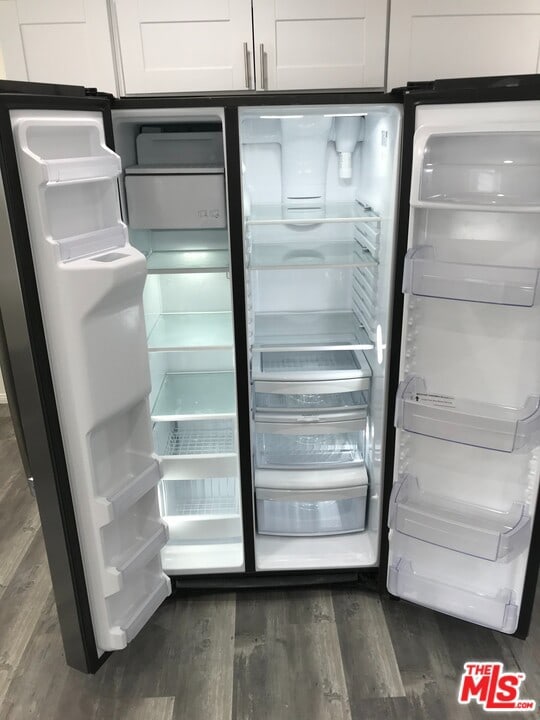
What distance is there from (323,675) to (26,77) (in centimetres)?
214

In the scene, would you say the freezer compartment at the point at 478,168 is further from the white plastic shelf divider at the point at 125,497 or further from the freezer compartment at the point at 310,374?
the white plastic shelf divider at the point at 125,497

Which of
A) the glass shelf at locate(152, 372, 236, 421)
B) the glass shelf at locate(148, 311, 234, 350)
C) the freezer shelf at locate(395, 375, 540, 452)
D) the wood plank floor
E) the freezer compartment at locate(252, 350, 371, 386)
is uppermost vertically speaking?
the glass shelf at locate(148, 311, 234, 350)

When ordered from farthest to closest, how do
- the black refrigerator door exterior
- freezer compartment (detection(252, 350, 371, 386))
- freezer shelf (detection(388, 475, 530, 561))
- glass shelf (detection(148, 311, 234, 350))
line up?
freezer compartment (detection(252, 350, 371, 386)) < glass shelf (detection(148, 311, 234, 350)) < freezer shelf (detection(388, 475, 530, 561)) < the black refrigerator door exterior

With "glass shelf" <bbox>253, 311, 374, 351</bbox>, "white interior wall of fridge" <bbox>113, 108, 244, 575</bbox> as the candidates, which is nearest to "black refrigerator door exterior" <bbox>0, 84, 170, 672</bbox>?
"white interior wall of fridge" <bbox>113, 108, 244, 575</bbox>

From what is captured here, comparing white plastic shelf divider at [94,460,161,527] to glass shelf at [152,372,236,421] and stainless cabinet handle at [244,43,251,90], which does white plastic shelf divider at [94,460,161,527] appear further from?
stainless cabinet handle at [244,43,251,90]

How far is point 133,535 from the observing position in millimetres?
1707

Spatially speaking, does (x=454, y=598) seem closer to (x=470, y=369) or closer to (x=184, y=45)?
(x=470, y=369)

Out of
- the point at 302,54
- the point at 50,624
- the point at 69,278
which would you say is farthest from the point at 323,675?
the point at 302,54

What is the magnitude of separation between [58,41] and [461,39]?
127 centimetres

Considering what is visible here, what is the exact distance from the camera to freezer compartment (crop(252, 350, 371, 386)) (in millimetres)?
2029

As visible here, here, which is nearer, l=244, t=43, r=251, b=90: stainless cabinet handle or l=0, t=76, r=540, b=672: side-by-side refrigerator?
l=0, t=76, r=540, b=672: side-by-side refrigerator

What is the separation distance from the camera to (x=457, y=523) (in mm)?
1701

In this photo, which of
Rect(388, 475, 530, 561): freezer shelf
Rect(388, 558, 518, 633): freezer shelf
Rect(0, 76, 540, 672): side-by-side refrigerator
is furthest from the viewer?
Rect(388, 558, 518, 633): freezer shelf

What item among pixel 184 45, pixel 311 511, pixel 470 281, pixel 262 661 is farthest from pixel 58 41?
pixel 262 661
